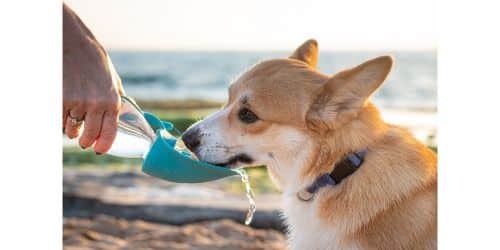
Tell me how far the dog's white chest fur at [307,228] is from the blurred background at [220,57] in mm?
566

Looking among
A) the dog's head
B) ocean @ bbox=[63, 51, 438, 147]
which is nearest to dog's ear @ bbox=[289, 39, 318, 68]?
ocean @ bbox=[63, 51, 438, 147]

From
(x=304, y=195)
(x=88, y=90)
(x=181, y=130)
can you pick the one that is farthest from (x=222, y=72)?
(x=304, y=195)

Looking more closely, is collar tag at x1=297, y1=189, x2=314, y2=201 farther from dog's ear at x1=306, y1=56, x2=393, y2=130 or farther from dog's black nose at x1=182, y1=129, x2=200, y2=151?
dog's black nose at x1=182, y1=129, x2=200, y2=151

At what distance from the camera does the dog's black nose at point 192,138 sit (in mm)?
2475

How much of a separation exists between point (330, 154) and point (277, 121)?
22cm

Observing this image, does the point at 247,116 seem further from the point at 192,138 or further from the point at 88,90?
the point at 88,90

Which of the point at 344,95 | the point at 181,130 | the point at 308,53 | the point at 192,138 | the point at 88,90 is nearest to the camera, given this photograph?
the point at 344,95

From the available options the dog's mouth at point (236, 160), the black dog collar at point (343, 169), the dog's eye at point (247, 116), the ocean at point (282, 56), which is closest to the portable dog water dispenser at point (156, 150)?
the dog's mouth at point (236, 160)

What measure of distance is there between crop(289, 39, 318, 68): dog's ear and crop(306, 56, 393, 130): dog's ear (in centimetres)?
37

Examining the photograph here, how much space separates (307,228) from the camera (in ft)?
8.17

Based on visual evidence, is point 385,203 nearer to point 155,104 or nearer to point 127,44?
point 127,44

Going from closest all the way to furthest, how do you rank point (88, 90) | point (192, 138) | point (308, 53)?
Result: point (192, 138) → point (88, 90) → point (308, 53)
